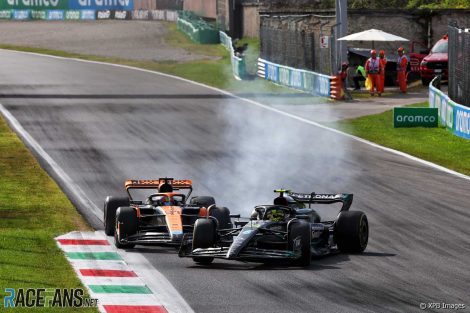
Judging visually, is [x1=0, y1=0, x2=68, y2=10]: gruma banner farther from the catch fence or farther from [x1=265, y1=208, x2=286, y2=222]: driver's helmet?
[x1=265, y1=208, x2=286, y2=222]: driver's helmet

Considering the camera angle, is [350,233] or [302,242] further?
[350,233]

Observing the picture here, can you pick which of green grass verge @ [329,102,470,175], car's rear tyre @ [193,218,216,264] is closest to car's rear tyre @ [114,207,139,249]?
car's rear tyre @ [193,218,216,264]

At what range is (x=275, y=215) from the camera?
62.1ft

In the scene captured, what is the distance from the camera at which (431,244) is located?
20250mm

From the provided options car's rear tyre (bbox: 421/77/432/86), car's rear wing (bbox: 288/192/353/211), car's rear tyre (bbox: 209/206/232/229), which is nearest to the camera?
car's rear tyre (bbox: 209/206/232/229)

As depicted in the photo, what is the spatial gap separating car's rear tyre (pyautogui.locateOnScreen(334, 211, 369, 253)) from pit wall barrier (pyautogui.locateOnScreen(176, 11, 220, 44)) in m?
64.0

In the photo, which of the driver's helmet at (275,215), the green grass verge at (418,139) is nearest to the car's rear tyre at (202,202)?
the driver's helmet at (275,215)

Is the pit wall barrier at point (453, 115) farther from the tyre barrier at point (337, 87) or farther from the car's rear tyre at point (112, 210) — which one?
the car's rear tyre at point (112, 210)

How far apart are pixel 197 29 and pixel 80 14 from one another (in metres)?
29.0

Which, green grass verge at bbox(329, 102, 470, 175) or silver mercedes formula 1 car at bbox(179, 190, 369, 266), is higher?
silver mercedes formula 1 car at bbox(179, 190, 369, 266)

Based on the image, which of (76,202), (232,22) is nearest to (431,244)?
(76,202)

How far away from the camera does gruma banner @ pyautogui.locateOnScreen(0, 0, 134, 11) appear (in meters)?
116

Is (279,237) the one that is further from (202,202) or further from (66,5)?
(66,5)

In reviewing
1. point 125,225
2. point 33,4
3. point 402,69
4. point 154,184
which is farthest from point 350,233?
point 33,4
